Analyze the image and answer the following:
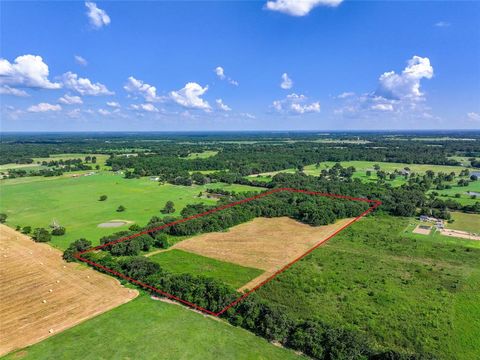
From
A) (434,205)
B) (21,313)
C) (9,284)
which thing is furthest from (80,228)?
(434,205)

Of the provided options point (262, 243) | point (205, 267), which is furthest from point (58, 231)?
point (262, 243)

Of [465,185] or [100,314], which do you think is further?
[465,185]

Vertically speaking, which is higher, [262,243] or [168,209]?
[168,209]

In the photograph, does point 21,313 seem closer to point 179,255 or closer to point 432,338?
point 179,255

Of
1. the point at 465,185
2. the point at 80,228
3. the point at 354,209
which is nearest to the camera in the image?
the point at 80,228

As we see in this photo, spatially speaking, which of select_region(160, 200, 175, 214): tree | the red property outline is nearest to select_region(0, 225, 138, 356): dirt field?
the red property outline

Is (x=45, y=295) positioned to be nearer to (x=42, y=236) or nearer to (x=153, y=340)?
(x=153, y=340)
